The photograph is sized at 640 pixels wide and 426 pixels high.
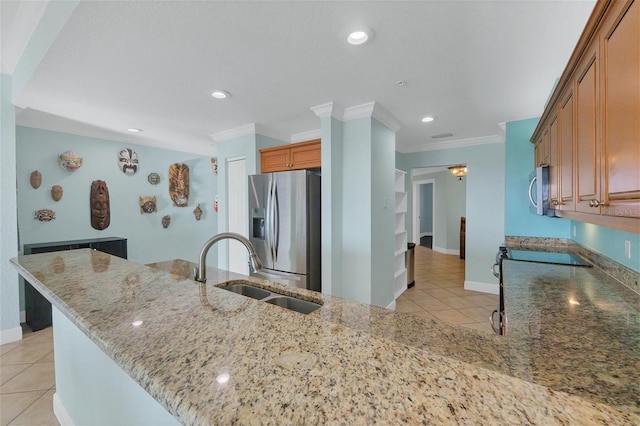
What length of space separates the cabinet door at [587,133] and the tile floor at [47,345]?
2.22 meters

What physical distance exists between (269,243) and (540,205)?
8.68 ft

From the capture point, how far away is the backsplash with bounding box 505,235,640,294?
162 cm

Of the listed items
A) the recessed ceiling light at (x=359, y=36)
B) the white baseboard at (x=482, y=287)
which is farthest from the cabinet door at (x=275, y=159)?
the white baseboard at (x=482, y=287)

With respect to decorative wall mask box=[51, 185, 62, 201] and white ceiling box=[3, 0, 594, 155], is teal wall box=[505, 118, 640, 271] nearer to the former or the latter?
white ceiling box=[3, 0, 594, 155]

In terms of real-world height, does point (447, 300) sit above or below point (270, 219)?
below

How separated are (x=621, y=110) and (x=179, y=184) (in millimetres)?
5369

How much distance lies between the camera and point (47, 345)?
275 cm

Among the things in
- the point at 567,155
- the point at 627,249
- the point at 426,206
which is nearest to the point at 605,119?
the point at 567,155

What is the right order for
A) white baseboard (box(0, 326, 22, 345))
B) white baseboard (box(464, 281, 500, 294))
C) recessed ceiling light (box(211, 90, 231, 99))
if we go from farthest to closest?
white baseboard (box(464, 281, 500, 294)), white baseboard (box(0, 326, 22, 345)), recessed ceiling light (box(211, 90, 231, 99))

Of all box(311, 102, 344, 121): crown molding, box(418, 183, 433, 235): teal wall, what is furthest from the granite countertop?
box(418, 183, 433, 235): teal wall

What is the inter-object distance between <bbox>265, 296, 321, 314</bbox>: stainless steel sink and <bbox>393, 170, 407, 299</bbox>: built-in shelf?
117 inches

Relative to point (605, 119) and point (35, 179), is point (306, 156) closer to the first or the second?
point (605, 119)

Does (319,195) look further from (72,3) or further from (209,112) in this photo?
(72,3)

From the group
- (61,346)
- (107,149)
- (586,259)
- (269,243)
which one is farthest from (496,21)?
(107,149)
